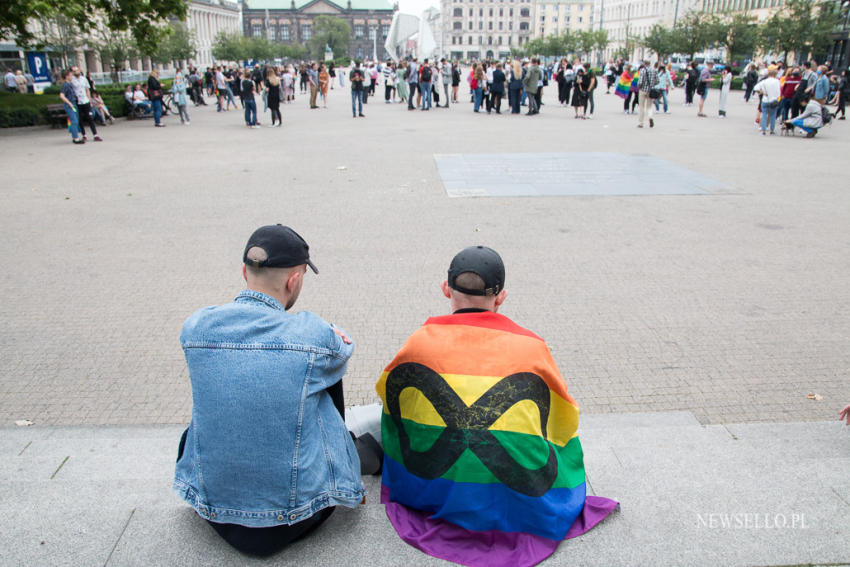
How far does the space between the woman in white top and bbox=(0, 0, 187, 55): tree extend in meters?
18.2

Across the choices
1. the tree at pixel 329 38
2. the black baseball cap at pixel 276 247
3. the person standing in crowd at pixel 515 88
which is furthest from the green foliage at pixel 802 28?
the tree at pixel 329 38

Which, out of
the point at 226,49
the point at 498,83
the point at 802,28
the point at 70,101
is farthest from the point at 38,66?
the point at 802,28

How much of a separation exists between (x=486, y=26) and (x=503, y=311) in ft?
538

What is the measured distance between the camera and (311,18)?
160125 millimetres

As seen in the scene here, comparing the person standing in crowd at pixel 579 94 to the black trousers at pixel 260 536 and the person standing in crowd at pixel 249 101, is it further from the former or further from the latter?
the black trousers at pixel 260 536

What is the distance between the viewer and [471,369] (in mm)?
2443

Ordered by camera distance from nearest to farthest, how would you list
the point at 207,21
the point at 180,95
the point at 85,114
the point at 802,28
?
the point at 85,114 → the point at 180,95 → the point at 802,28 → the point at 207,21

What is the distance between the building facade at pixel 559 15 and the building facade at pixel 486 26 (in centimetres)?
195

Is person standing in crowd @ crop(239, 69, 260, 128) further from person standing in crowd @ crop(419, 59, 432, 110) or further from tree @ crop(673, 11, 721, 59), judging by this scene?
tree @ crop(673, 11, 721, 59)

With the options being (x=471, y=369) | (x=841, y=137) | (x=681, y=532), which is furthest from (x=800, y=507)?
(x=841, y=137)

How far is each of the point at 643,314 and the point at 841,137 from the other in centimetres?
1507

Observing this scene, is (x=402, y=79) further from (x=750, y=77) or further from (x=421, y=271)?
(x=421, y=271)

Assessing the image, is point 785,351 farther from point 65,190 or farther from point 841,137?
point 841,137

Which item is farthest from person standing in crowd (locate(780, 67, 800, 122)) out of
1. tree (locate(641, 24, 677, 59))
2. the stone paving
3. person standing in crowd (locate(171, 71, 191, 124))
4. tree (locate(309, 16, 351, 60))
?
tree (locate(309, 16, 351, 60))
